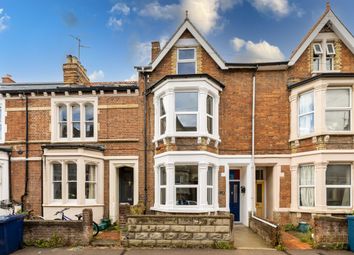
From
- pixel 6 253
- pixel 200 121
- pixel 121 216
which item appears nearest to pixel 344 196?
pixel 200 121

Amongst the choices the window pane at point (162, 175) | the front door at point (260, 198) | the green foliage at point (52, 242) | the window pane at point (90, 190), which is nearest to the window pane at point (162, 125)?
the window pane at point (162, 175)

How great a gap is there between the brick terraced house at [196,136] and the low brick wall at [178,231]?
2547 mm

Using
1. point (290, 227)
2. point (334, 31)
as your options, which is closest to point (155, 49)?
point (334, 31)

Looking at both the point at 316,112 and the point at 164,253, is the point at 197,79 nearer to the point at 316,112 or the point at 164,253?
the point at 316,112

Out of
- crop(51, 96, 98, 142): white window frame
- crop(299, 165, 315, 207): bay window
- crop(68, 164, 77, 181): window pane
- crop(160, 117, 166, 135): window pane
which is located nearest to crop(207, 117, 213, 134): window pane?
crop(160, 117, 166, 135): window pane

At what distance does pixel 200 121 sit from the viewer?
40.2ft

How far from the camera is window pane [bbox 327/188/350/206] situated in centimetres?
1185

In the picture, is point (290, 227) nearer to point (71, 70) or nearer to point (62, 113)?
point (62, 113)

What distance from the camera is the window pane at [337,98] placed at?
39.6 ft

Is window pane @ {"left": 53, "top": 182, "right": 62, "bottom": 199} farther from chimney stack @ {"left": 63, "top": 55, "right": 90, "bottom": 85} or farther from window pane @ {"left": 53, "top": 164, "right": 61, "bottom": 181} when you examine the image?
chimney stack @ {"left": 63, "top": 55, "right": 90, "bottom": 85}

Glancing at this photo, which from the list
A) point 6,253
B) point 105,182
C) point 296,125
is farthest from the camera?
Answer: point 105,182

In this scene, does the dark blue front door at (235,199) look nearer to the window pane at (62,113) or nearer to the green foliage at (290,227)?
the green foliage at (290,227)

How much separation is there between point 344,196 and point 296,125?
3554 mm

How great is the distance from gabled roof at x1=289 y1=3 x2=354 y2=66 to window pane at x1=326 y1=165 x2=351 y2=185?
507 cm
